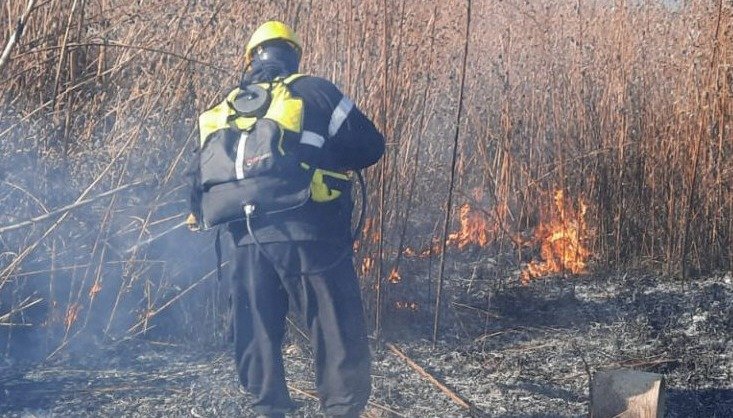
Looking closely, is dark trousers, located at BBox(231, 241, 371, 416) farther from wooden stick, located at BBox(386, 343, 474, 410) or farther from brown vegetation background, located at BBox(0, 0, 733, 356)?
brown vegetation background, located at BBox(0, 0, 733, 356)

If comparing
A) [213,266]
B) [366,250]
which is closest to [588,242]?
[366,250]

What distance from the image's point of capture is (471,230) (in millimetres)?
6867

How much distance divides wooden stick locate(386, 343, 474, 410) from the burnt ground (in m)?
0.03

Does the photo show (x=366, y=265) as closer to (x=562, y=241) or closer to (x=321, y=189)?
(x=321, y=189)

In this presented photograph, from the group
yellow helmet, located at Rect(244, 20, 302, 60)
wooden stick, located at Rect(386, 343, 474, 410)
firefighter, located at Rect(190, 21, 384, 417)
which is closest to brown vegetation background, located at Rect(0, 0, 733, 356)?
wooden stick, located at Rect(386, 343, 474, 410)

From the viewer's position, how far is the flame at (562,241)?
6.46m

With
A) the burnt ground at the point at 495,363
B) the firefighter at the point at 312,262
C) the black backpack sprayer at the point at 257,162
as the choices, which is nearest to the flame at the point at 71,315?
the burnt ground at the point at 495,363

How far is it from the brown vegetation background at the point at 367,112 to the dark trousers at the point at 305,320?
105 cm

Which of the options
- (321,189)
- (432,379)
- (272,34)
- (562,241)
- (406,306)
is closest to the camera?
(321,189)

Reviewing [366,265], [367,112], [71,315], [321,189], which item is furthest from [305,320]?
[71,315]

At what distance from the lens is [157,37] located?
5.14 meters

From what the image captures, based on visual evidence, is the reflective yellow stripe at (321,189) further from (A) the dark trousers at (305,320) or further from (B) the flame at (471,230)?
(B) the flame at (471,230)

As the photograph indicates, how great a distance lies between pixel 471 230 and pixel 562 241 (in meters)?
0.69

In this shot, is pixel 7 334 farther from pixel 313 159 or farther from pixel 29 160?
pixel 313 159
